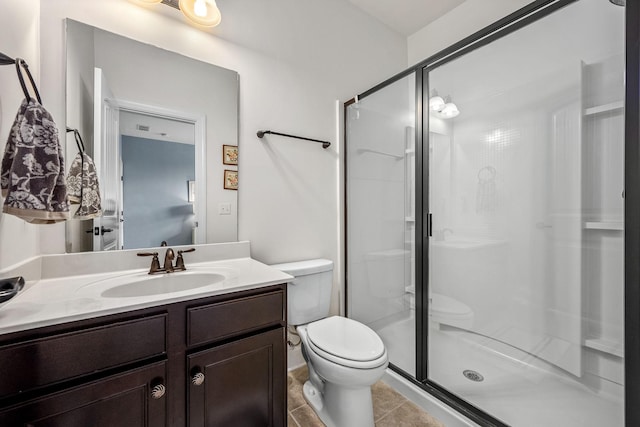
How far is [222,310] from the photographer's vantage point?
3.34 ft

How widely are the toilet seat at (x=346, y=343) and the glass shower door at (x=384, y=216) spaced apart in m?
0.41

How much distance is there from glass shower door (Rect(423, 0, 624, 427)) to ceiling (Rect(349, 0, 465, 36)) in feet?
3.19

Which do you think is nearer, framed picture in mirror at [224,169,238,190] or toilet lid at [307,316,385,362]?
toilet lid at [307,316,385,362]

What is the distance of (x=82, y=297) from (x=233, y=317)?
499 millimetres

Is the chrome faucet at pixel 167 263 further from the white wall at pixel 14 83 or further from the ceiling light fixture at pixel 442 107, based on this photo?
the ceiling light fixture at pixel 442 107

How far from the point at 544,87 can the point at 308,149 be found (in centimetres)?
129

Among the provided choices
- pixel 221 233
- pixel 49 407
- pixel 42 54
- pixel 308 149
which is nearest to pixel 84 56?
pixel 42 54

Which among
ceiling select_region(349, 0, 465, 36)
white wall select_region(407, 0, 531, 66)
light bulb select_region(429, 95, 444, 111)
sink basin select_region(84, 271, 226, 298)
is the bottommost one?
sink basin select_region(84, 271, 226, 298)

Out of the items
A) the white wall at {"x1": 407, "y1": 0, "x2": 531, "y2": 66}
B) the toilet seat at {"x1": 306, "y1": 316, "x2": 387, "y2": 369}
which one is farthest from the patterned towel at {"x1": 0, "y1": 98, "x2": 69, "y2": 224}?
the white wall at {"x1": 407, "y1": 0, "x2": 531, "y2": 66}

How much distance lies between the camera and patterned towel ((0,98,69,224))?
750 millimetres

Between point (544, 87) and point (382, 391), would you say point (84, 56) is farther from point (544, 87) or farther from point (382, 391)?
point (382, 391)

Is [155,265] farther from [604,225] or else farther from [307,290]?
[604,225]

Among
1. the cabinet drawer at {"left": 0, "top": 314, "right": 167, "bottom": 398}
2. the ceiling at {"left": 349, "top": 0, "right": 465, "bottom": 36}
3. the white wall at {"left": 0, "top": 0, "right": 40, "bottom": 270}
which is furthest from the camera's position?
the ceiling at {"left": 349, "top": 0, "right": 465, "bottom": 36}

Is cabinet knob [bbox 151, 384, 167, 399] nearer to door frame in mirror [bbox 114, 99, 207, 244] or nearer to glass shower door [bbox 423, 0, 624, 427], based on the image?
door frame in mirror [bbox 114, 99, 207, 244]
